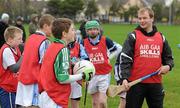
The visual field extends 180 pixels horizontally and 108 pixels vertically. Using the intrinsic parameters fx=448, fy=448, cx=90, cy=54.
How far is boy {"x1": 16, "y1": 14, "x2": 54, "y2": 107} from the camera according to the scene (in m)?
6.11

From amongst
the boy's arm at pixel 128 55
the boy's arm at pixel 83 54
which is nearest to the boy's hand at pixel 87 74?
the boy's arm at pixel 128 55

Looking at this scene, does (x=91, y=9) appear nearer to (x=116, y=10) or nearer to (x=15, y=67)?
(x=116, y=10)

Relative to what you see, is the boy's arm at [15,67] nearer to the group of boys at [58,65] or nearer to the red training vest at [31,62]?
the group of boys at [58,65]

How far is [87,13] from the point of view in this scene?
97250 millimetres

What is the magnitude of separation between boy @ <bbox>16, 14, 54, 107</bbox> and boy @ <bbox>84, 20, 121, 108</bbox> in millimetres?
2273

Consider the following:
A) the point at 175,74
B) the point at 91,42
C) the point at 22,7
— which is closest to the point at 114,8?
the point at 22,7

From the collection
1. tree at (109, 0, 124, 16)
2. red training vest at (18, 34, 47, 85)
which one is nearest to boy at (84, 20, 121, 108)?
red training vest at (18, 34, 47, 85)

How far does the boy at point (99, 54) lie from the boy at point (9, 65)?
197 centimetres

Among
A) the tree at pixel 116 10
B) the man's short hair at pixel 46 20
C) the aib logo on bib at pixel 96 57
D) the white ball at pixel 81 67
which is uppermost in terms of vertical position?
the tree at pixel 116 10

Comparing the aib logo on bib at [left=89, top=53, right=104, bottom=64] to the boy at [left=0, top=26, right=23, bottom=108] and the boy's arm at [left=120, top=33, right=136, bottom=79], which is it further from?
the boy's arm at [left=120, top=33, right=136, bottom=79]

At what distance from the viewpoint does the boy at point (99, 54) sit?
851 centimetres

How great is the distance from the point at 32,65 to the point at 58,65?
3.12ft

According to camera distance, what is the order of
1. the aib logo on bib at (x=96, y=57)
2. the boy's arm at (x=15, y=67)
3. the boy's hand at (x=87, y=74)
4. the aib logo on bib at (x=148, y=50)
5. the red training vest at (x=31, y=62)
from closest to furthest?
1. the boy's hand at (x=87, y=74)
2. the red training vest at (x=31, y=62)
3. the aib logo on bib at (x=148, y=50)
4. the boy's arm at (x=15, y=67)
5. the aib logo on bib at (x=96, y=57)

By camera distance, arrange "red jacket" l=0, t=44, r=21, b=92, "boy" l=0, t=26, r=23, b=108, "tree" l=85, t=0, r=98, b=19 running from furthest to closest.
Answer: "tree" l=85, t=0, r=98, b=19 < "red jacket" l=0, t=44, r=21, b=92 < "boy" l=0, t=26, r=23, b=108
